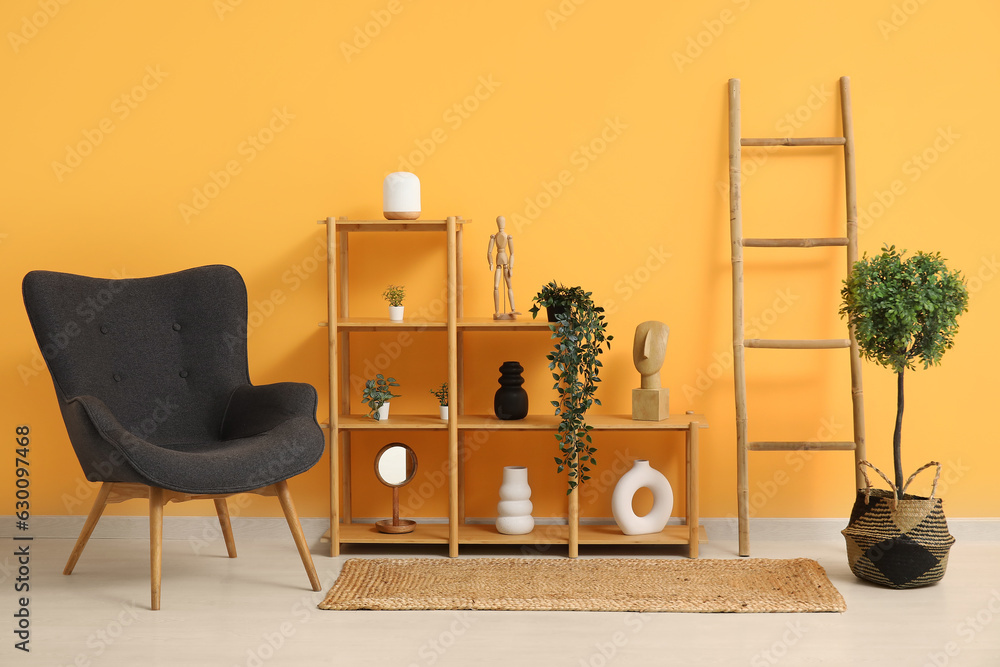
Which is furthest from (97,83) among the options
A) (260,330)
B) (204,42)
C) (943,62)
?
(943,62)

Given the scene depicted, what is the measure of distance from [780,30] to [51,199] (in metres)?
2.83

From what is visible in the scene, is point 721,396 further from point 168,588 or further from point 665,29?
point 168,588

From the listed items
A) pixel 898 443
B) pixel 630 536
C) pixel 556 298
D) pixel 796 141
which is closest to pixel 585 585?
pixel 630 536

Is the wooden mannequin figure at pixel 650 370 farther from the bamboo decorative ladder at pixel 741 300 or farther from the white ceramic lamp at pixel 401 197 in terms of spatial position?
the white ceramic lamp at pixel 401 197

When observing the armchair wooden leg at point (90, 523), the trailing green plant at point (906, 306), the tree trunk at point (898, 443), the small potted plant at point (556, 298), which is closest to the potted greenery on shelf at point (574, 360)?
the small potted plant at point (556, 298)

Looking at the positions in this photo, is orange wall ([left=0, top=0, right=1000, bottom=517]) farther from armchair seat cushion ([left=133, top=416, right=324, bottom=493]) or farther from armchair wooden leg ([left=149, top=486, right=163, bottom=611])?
Answer: armchair wooden leg ([left=149, top=486, right=163, bottom=611])

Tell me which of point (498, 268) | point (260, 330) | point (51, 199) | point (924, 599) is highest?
point (51, 199)

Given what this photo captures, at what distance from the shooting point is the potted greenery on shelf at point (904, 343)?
8.21 ft

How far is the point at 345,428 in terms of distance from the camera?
2.94 metres

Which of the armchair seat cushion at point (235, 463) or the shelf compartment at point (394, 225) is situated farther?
the shelf compartment at point (394, 225)

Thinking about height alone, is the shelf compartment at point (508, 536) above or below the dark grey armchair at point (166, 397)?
below

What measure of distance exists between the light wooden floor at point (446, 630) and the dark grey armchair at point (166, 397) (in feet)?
0.58

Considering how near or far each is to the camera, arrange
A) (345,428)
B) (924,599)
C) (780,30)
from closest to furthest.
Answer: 1. (924,599)
2. (345,428)
3. (780,30)

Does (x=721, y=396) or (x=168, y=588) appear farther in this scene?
(x=721, y=396)
